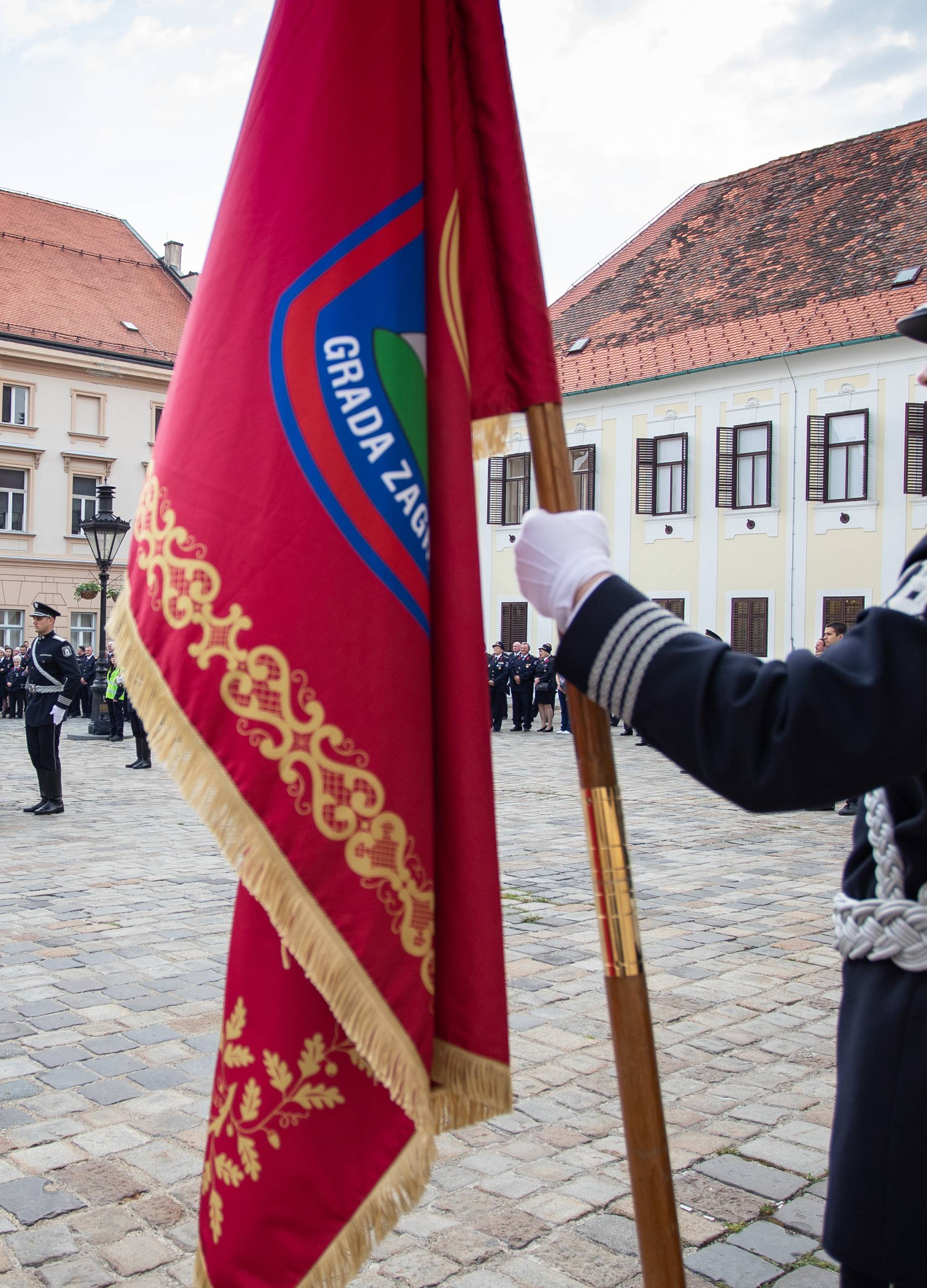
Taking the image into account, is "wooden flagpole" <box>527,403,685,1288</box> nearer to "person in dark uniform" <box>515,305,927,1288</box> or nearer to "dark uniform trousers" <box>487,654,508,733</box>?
"person in dark uniform" <box>515,305,927,1288</box>

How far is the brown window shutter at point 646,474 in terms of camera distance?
28484 mm

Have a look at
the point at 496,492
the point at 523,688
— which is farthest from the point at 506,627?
the point at 523,688

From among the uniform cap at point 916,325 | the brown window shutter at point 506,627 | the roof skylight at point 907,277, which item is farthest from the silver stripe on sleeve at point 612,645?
the brown window shutter at point 506,627

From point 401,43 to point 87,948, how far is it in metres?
5.46

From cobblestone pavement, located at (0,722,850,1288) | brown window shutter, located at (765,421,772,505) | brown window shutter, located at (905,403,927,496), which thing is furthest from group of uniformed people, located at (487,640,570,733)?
cobblestone pavement, located at (0,722,850,1288)

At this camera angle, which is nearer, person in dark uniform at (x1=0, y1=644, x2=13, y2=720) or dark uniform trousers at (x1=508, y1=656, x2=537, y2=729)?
dark uniform trousers at (x1=508, y1=656, x2=537, y2=729)

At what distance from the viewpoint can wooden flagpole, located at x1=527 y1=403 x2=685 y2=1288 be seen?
1.60 m

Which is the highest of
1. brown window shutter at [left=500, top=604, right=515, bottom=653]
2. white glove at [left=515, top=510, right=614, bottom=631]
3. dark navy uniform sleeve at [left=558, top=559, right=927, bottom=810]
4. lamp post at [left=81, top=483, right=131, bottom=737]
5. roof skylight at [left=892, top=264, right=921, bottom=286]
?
roof skylight at [left=892, top=264, right=921, bottom=286]

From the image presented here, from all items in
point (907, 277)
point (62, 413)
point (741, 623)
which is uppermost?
point (907, 277)

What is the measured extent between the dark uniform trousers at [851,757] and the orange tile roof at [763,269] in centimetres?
2430

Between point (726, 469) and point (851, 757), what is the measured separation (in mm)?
26643

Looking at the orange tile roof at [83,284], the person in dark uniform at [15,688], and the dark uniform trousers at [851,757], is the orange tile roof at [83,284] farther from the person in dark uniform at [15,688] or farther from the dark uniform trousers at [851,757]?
the dark uniform trousers at [851,757]

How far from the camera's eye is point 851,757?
1.35 meters

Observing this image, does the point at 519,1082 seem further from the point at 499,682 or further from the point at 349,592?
the point at 499,682
